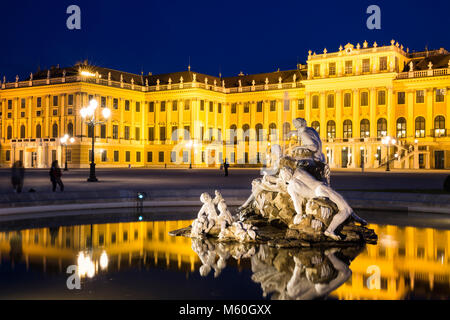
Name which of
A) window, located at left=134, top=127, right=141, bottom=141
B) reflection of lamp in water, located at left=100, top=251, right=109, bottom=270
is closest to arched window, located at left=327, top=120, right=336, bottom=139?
window, located at left=134, top=127, right=141, bottom=141

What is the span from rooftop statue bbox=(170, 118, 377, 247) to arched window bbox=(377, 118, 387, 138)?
52.3 meters

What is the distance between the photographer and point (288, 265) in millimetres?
7387

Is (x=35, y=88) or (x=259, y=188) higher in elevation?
(x=35, y=88)

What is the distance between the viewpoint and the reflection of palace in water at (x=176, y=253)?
6316 mm

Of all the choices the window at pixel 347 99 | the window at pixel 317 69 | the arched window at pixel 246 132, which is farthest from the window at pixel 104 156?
the window at pixel 347 99

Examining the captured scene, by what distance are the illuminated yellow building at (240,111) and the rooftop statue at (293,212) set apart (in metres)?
47.5

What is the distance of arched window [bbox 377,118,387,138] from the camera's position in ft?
199

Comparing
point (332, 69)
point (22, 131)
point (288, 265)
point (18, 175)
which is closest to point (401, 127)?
point (332, 69)

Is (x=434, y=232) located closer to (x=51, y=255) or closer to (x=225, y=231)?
(x=225, y=231)

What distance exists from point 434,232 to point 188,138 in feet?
202

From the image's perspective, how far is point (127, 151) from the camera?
233 feet

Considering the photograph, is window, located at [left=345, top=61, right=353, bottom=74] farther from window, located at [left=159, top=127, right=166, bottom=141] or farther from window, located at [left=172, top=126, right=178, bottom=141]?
window, located at [left=159, top=127, right=166, bottom=141]

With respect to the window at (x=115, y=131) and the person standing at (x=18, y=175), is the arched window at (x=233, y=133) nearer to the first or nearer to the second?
the window at (x=115, y=131)
